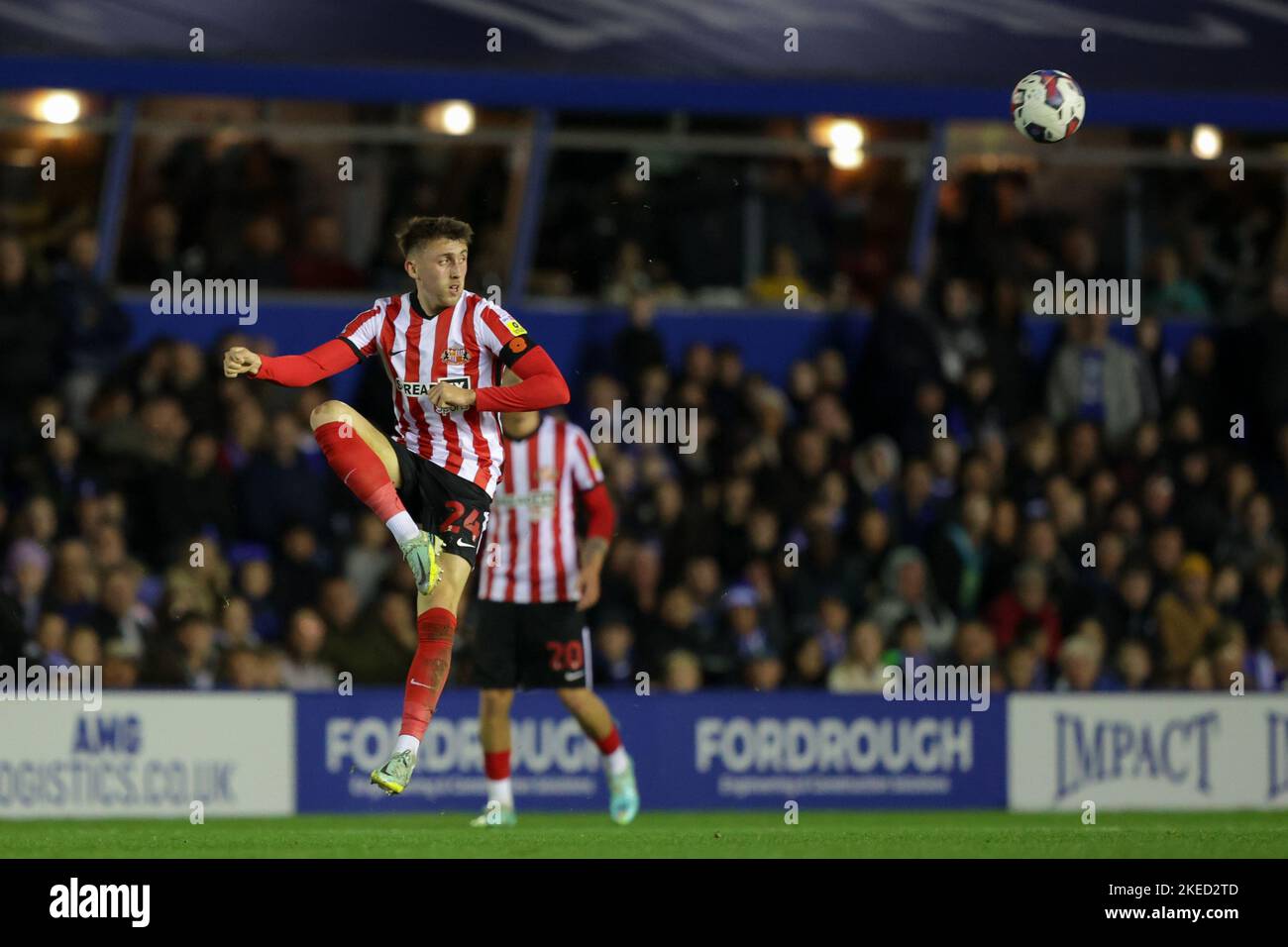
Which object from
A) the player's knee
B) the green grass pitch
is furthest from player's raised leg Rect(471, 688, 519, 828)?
the player's knee

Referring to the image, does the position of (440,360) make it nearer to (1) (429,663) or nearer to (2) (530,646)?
(1) (429,663)

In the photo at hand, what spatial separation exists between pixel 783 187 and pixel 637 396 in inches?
118

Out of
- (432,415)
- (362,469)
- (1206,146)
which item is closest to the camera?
(362,469)

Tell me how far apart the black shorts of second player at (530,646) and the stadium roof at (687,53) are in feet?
18.0

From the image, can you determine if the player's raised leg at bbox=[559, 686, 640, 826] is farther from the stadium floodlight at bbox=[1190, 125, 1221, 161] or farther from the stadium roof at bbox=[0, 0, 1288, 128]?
the stadium floodlight at bbox=[1190, 125, 1221, 161]

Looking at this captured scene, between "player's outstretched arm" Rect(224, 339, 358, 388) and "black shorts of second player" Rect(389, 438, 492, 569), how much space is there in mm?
443

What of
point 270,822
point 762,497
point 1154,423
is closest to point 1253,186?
point 1154,423

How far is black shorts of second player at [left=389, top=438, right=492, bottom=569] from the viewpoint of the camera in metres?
9.75

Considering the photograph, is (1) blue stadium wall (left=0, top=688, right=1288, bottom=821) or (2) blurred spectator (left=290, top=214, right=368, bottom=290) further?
(2) blurred spectator (left=290, top=214, right=368, bottom=290)

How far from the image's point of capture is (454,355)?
32.0 feet

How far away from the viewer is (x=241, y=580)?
14.2 meters

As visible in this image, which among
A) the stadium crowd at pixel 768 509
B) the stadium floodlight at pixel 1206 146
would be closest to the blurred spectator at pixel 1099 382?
the stadium crowd at pixel 768 509

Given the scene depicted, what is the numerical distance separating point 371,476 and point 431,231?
3.41 ft

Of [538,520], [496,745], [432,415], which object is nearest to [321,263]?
[538,520]
